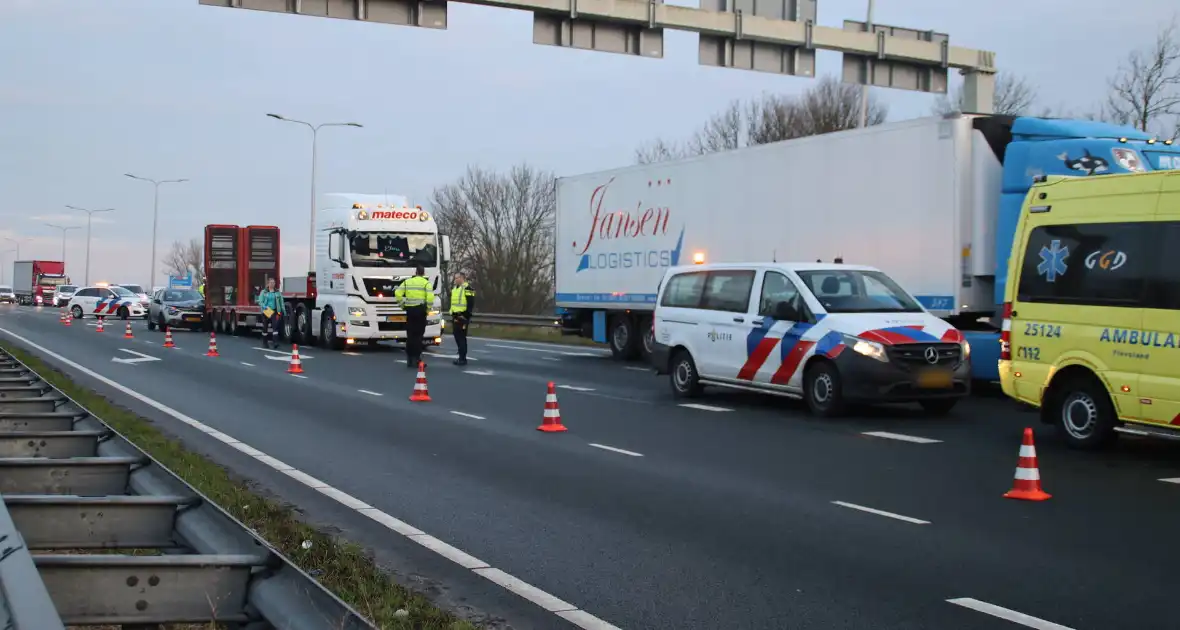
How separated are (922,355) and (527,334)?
2436 centimetres

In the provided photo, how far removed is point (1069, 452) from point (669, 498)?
423cm

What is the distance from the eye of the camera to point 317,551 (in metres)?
6.91

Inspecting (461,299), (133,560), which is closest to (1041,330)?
(133,560)

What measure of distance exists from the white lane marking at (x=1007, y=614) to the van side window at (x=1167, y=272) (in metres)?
5.40

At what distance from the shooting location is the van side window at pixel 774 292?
48.1ft

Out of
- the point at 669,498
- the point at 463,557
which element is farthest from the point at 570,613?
the point at 669,498

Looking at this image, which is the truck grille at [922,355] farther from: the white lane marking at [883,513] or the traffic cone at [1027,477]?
the white lane marking at [883,513]

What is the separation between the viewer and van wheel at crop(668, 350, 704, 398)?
1623cm

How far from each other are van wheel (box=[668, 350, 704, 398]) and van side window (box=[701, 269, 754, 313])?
796 millimetres

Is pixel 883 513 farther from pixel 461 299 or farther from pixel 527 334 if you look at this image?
pixel 527 334

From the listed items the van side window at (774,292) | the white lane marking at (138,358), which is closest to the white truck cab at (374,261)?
the white lane marking at (138,358)

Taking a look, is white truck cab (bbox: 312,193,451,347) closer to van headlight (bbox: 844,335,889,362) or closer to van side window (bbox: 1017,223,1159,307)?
van headlight (bbox: 844,335,889,362)

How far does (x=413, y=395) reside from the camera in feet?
54.2

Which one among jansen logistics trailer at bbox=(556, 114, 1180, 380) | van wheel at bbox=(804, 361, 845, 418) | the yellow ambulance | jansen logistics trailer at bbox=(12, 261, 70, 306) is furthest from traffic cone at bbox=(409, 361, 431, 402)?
jansen logistics trailer at bbox=(12, 261, 70, 306)
